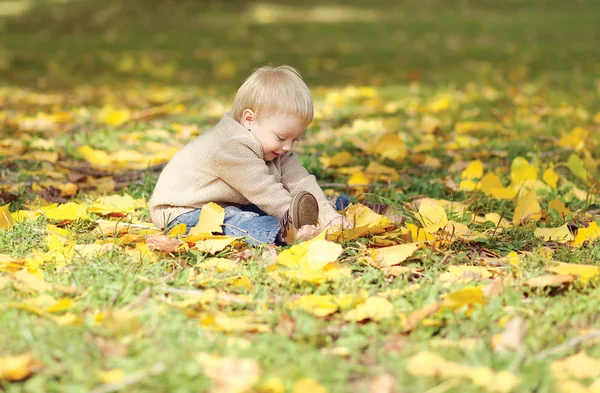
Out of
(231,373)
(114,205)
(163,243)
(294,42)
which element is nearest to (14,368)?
(231,373)

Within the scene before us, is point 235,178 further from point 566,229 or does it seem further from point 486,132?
point 486,132

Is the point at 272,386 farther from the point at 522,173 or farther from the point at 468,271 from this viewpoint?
the point at 522,173

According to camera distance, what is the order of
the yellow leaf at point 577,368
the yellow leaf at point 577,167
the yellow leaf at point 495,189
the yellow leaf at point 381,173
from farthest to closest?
the yellow leaf at point 381,173 → the yellow leaf at point 577,167 → the yellow leaf at point 495,189 → the yellow leaf at point 577,368

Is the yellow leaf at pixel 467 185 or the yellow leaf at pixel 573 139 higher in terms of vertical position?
the yellow leaf at pixel 573 139

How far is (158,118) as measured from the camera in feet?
18.2

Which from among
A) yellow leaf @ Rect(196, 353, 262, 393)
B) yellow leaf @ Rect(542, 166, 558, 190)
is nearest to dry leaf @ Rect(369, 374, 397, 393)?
yellow leaf @ Rect(196, 353, 262, 393)

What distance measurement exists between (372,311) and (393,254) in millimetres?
460

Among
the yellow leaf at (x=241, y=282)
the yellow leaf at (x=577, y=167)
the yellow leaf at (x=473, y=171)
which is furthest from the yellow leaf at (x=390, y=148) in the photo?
the yellow leaf at (x=241, y=282)

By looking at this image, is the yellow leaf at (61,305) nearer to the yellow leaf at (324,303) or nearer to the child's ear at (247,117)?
the yellow leaf at (324,303)

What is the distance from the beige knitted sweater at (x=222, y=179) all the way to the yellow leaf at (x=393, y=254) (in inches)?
17.5

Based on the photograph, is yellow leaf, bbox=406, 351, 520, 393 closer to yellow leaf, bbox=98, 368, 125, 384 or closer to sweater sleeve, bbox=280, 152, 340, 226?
yellow leaf, bbox=98, 368, 125, 384

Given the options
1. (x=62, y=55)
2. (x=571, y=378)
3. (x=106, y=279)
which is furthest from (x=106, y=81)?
(x=571, y=378)

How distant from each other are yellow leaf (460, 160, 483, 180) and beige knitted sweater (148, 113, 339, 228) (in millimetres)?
1029

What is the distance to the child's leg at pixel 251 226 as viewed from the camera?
2861 mm
